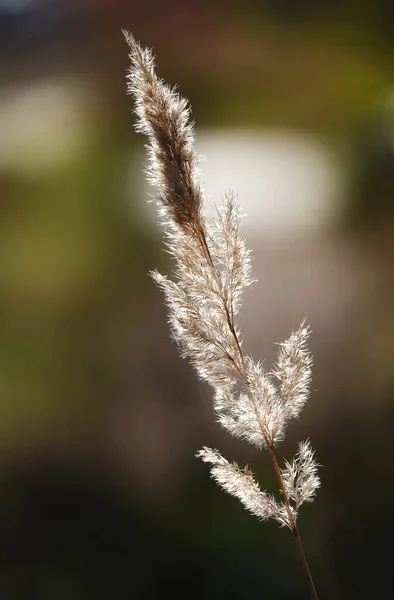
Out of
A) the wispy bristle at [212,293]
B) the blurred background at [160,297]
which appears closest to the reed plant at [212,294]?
the wispy bristle at [212,293]

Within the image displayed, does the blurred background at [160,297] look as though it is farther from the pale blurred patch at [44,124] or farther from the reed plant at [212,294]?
the reed plant at [212,294]

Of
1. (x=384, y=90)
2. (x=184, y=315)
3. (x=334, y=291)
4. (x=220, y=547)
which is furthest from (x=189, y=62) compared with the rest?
(x=220, y=547)

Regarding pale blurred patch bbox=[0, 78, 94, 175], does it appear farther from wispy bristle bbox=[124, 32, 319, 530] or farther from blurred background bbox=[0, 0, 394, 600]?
wispy bristle bbox=[124, 32, 319, 530]

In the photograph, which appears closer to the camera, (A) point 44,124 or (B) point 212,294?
(B) point 212,294

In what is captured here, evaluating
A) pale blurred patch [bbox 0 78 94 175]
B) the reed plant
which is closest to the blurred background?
pale blurred patch [bbox 0 78 94 175]

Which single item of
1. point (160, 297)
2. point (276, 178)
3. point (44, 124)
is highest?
point (44, 124)

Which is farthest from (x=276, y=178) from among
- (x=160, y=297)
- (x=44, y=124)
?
(x=44, y=124)

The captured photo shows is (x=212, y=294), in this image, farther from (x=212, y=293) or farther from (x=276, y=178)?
(x=276, y=178)
